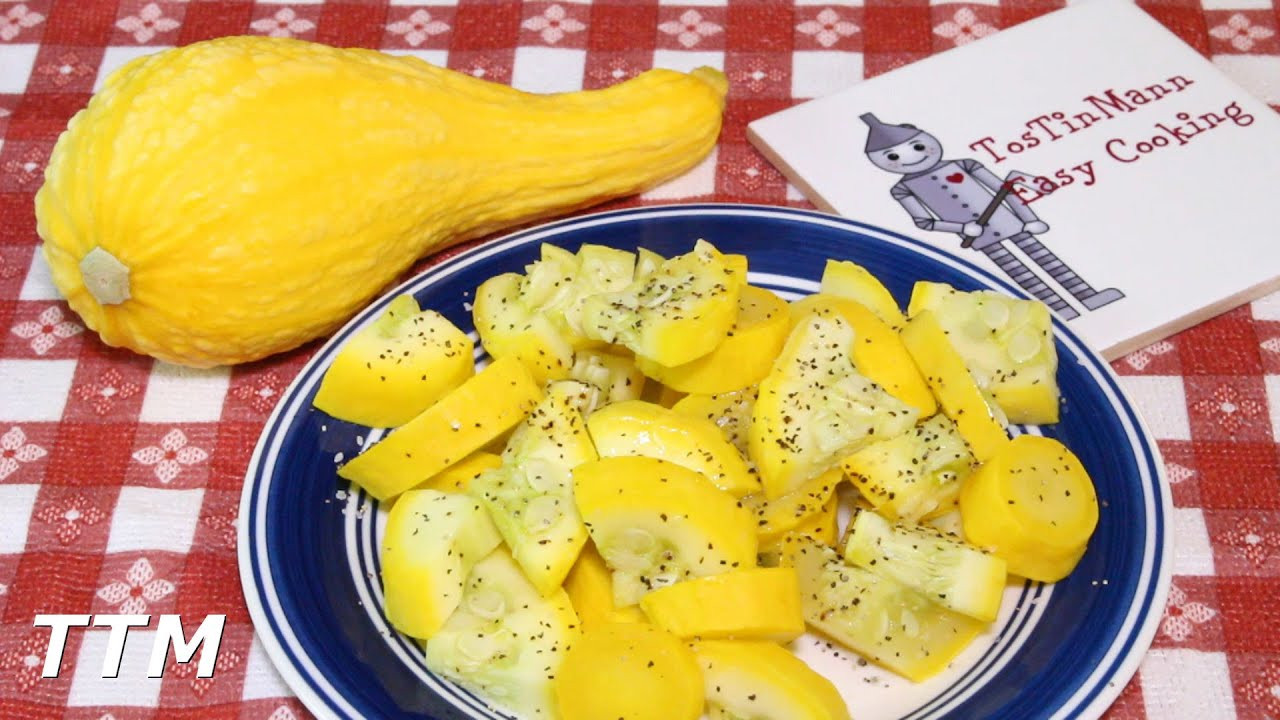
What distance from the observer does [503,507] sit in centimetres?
116

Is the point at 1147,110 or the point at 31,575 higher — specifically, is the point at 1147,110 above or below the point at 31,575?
above

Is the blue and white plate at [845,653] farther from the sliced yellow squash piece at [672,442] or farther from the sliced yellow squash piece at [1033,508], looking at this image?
the sliced yellow squash piece at [672,442]

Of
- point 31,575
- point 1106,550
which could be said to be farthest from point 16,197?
Result: point 1106,550

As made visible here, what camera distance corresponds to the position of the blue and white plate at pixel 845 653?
1.10 metres

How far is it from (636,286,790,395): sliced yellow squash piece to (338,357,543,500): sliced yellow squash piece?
0.12m

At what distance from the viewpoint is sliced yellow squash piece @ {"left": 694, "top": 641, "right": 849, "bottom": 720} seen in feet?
3.48

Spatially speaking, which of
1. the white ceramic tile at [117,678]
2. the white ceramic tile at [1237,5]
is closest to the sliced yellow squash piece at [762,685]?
the white ceramic tile at [117,678]

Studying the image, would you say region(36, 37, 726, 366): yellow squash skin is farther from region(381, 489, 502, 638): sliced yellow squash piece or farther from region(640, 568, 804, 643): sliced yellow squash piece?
region(640, 568, 804, 643): sliced yellow squash piece

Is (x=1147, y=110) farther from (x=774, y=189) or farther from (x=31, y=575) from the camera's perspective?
(x=31, y=575)

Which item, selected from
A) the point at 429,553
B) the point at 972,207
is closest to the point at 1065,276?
the point at 972,207

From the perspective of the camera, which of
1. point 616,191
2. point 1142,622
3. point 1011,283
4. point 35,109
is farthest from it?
point 35,109

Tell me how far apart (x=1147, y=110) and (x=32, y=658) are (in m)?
1.38

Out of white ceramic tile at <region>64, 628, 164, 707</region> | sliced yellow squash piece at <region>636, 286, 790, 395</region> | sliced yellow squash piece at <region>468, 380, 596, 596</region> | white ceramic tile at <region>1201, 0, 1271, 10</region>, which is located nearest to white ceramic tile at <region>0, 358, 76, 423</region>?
white ceramic tile at <region>64, 628, 164, 707</region>

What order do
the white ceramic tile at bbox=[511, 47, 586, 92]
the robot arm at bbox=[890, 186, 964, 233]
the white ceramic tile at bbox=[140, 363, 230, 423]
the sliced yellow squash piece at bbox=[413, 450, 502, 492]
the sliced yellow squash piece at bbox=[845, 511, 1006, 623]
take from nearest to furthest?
the sliced yellow squash piece at bbox=[845, 511, 1006, 623]
the sliced yellow squash piece at bbox=[413, 450, 502, 492]
the white ceramic tile at bbox=[140, 363, 230, 423]
the robot arm at bbox=[890, 186, 964, 233]
the white ceramic tile at bbox=[511, 47, 586, 92]
